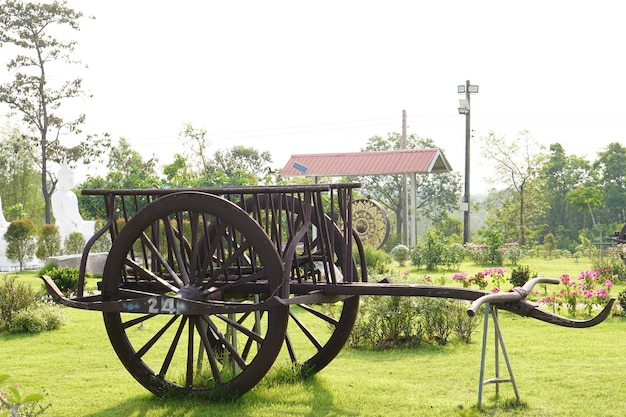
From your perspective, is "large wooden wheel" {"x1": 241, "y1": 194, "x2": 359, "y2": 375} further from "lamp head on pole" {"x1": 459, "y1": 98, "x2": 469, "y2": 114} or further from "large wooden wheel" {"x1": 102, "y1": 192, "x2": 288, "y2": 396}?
"lamp head on pole" {"x1": 459, "y1": 98, "x2": 469, "y2": 114}

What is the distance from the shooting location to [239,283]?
6.57m

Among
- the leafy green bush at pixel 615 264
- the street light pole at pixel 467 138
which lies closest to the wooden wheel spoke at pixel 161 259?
the leafy green bush at pixel 615 264

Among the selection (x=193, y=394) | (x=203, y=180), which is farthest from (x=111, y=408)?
(x=203, y=180)

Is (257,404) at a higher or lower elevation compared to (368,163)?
lower

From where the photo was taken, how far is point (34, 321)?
12.1 metres

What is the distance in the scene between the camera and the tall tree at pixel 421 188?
53531mm

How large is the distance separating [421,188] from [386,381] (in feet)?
156

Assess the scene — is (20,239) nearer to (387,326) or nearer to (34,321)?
(34,321)

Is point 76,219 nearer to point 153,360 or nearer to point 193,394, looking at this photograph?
point 153,360

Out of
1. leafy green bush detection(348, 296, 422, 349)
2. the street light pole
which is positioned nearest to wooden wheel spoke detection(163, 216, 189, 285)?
leafy green bush detection(348, 296, 422, 349)

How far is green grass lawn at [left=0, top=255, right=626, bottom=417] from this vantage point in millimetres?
6703

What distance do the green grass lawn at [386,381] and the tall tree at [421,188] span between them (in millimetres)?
42038

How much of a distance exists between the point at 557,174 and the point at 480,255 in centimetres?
Answer: 2970

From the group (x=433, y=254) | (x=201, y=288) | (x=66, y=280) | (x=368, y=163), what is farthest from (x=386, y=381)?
(x=368, y=163)
